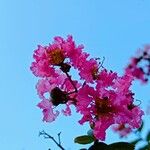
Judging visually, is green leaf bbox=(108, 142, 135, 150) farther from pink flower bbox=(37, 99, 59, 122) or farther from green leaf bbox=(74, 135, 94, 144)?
pink flower bbox=(37, 99, 59, 122)

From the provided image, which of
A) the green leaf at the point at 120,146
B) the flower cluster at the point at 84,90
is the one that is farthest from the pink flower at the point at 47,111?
the green leaf at the point at 120,146

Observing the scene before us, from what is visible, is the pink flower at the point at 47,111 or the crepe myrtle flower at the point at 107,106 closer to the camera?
the crepe myrtle flower at the point at 107,106

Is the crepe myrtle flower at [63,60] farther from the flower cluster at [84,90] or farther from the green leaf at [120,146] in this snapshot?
the green leaf at [120,146]

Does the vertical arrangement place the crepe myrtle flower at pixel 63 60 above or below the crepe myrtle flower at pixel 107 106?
above

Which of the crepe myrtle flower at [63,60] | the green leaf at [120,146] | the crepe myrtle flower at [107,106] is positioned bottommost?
the green leaf at [120,146]

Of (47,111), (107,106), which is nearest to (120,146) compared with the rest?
(107,106)
